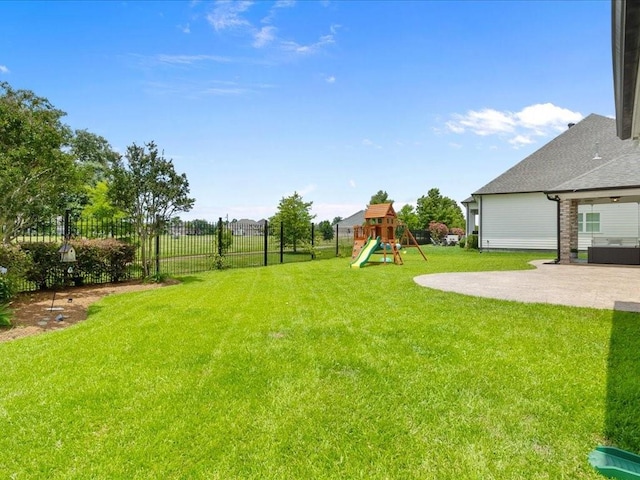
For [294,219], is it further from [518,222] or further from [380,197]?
[380,197]

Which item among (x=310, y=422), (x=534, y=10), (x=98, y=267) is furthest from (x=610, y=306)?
(x=98, y=267)

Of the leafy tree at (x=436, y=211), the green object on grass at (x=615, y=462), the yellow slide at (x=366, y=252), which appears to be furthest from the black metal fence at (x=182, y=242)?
the leafy tree at (x=436, y=211)

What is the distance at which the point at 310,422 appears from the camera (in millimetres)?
2633

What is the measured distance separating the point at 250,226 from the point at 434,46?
9.48 m

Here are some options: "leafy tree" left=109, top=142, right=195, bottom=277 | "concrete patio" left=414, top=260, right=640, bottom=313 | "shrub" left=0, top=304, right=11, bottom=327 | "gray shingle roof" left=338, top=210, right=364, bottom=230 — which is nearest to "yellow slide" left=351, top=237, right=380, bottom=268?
"concrete patio" left=414, top=260, right=640, bottom=313

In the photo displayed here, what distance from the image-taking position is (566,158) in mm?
20594

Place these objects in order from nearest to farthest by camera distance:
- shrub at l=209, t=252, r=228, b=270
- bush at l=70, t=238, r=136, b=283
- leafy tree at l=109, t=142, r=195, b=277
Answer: bush at l=70, t=238, r=136, b=283, leafy tree at l=109, t=142, r=195, b=277, shrub at l=209, t=252, r=228, b=270

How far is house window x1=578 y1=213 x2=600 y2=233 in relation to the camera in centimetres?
1852

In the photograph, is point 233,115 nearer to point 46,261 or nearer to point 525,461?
point 46,261

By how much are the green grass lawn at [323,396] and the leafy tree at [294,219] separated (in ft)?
43.8

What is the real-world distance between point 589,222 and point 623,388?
19.5 m

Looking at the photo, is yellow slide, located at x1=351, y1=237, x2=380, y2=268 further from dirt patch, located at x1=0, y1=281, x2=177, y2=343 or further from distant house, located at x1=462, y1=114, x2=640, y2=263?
distant house, located at x1=462, y1=114, x2=640, y2=263

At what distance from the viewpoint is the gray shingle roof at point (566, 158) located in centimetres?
1936

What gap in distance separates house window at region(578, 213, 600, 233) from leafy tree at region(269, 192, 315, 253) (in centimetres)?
1423
